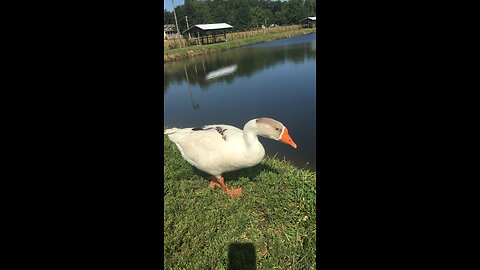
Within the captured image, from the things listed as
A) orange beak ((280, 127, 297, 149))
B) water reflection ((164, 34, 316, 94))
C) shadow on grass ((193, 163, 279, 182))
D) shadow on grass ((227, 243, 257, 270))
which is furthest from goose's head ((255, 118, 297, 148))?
shadow on grass ((227, 243, 257, 270))

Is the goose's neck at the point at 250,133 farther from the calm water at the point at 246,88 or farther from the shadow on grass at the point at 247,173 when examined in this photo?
the shadow on grass at the point at 247,173

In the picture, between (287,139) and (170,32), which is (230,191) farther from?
(170,32)

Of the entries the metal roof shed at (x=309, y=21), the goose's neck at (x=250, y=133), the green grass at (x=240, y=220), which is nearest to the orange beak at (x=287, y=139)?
the goose's neck at (x=250, y=133)

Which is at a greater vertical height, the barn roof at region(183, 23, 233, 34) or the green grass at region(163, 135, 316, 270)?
the barn roof at region(183, 23, 233, 34)

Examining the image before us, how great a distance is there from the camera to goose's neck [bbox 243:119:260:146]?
136cm

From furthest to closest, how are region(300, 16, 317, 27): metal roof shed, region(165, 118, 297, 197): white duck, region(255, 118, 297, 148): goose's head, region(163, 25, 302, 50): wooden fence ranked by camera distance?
region(165, 118, 297, 197): white duck → region(255, 118, 297, 148): goose's head → region(163, 25, 302, 50): wooden fence → region(300, 16, 317, 27): metal roof shed

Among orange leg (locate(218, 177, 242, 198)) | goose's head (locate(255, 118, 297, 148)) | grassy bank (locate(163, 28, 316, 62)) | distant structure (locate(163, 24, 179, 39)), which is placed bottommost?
orange leg (locate(218, 177, 242, 198))

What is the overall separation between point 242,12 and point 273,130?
63cm

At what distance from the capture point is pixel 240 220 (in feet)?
4.22

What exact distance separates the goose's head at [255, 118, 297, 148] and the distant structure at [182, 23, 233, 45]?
1.54 feet

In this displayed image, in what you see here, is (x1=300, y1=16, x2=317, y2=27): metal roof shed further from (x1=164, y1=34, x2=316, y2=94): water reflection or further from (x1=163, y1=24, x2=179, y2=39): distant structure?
(x1=163, y1=24, x2=179, y2=39): distant structure
